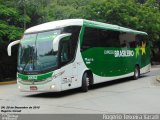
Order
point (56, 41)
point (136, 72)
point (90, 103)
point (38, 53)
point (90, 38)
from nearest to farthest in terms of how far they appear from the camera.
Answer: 1. point (90, 103)
2. point (56, 41)
3. point (38, 53)
4. point (90, 38)
5. point (136, 72)

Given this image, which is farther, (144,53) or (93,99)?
(144,53)

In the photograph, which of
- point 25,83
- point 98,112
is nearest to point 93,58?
point 25,83

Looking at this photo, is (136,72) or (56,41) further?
(136,72)

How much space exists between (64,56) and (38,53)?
3.60ft

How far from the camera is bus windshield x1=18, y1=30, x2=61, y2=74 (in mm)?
16297

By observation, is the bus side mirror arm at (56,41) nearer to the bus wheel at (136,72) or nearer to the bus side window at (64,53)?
the bus side window at (64,53)

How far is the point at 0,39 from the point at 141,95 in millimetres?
12980

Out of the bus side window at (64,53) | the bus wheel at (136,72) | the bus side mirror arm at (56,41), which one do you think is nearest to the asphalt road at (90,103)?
the bus side window at (64,53)

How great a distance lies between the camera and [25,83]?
54.8ft

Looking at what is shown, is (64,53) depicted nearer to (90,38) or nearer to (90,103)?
(90,38)

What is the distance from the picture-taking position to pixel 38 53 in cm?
1658

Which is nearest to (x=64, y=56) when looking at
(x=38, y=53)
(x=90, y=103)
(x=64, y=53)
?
(x=64, y=53)

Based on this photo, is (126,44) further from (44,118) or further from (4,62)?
(44,118)

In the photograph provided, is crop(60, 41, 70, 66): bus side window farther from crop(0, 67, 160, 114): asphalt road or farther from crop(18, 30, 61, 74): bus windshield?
crop(0, 67, 160, 114): asphalt road
